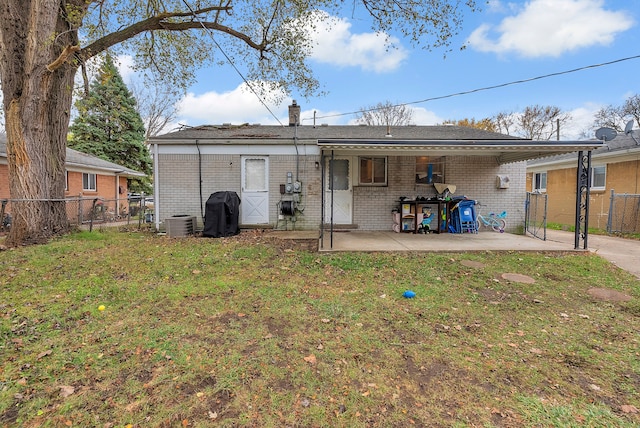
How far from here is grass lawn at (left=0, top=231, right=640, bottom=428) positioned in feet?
6.88

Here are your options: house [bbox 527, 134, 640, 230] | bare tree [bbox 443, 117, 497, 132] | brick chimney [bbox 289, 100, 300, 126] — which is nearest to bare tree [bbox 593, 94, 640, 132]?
bare tree [bbox 443, 117, 497, 132]

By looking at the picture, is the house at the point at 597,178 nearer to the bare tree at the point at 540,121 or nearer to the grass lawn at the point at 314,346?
the grass lawn at the point at 314,346

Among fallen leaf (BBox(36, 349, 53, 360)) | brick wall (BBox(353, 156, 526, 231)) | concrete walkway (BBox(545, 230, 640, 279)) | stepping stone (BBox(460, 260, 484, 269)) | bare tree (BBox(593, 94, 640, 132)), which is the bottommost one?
fallen leaf (BBox(36, 349, 53, 360))

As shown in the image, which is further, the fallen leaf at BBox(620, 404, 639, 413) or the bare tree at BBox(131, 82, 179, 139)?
the bare tree at BBox(131, 82, 179, 139)

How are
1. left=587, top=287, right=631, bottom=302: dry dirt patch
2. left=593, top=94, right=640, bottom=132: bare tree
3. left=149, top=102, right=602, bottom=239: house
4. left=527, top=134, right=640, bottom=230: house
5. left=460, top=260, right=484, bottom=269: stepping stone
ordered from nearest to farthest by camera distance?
Answer: 1. left=587, top=287, right=631, bottom=302: dry dirt patch
2. left=460, top=260, right=484, bottom=269: stepping stone
3. left=149, top=102, right=602, bottom=239: house
4. left=527, top=134, right=640, bottom=230: house
5. left=593, top=94, right=640, bottom=132: bare tree

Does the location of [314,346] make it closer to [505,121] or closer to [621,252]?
[621,252]

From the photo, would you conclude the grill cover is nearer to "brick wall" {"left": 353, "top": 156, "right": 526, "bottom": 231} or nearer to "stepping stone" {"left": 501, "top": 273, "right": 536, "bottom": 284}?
"brick wall" {"left": 353, "top": 156, "right": 526, "bottom": 231}

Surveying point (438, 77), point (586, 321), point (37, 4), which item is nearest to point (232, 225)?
point (37, 4)

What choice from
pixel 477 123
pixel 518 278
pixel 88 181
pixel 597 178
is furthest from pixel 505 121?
pixel 88 181

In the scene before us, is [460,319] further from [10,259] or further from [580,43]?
[580,43]

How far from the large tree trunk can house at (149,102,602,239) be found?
261 cm

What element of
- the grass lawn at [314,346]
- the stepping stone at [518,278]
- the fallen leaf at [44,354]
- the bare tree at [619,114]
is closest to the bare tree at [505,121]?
the bare tree at [619,114]

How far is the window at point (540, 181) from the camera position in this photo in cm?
1543

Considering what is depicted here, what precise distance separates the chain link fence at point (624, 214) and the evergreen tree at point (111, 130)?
2551 centimetres
